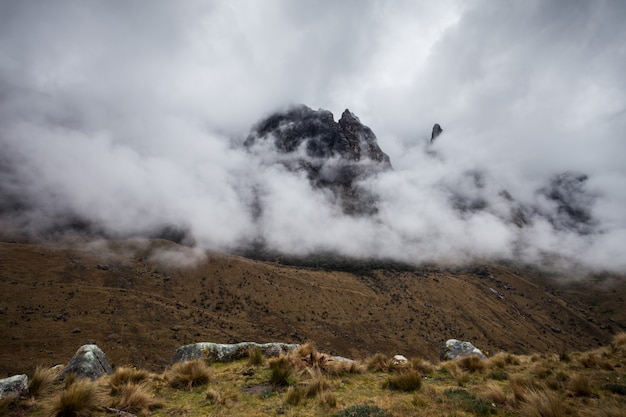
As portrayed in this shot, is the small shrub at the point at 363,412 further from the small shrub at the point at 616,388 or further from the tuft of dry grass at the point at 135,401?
the small shrub at the point at 616,388

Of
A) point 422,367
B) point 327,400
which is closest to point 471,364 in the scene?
point 422,367

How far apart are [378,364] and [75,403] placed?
29.1 ft

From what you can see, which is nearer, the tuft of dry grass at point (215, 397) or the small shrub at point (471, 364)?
the tuft of dry grass at point (215, 397)

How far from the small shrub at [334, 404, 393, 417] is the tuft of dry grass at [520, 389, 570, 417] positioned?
→ 2.52 m

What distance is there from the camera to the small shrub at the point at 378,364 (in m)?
10.5

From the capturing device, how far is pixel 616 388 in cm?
698

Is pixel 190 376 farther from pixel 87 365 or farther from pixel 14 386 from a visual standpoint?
pixel 87 365

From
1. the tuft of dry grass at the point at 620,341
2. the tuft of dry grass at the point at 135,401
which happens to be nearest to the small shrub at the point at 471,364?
the tuft of dry grass at the point at 620,341

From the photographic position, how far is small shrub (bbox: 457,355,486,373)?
1042 cm

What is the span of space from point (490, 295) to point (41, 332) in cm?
11587

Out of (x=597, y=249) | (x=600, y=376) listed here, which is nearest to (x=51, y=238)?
(x=600, y=376)

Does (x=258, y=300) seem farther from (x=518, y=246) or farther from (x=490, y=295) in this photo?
(x=518, y=246)

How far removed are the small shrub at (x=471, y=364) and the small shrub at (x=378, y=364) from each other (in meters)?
2.80

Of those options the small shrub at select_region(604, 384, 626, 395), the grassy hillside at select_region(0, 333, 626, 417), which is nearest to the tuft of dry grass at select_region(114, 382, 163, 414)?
the grassy hillside at select_region(0, 333, 626, 417)
